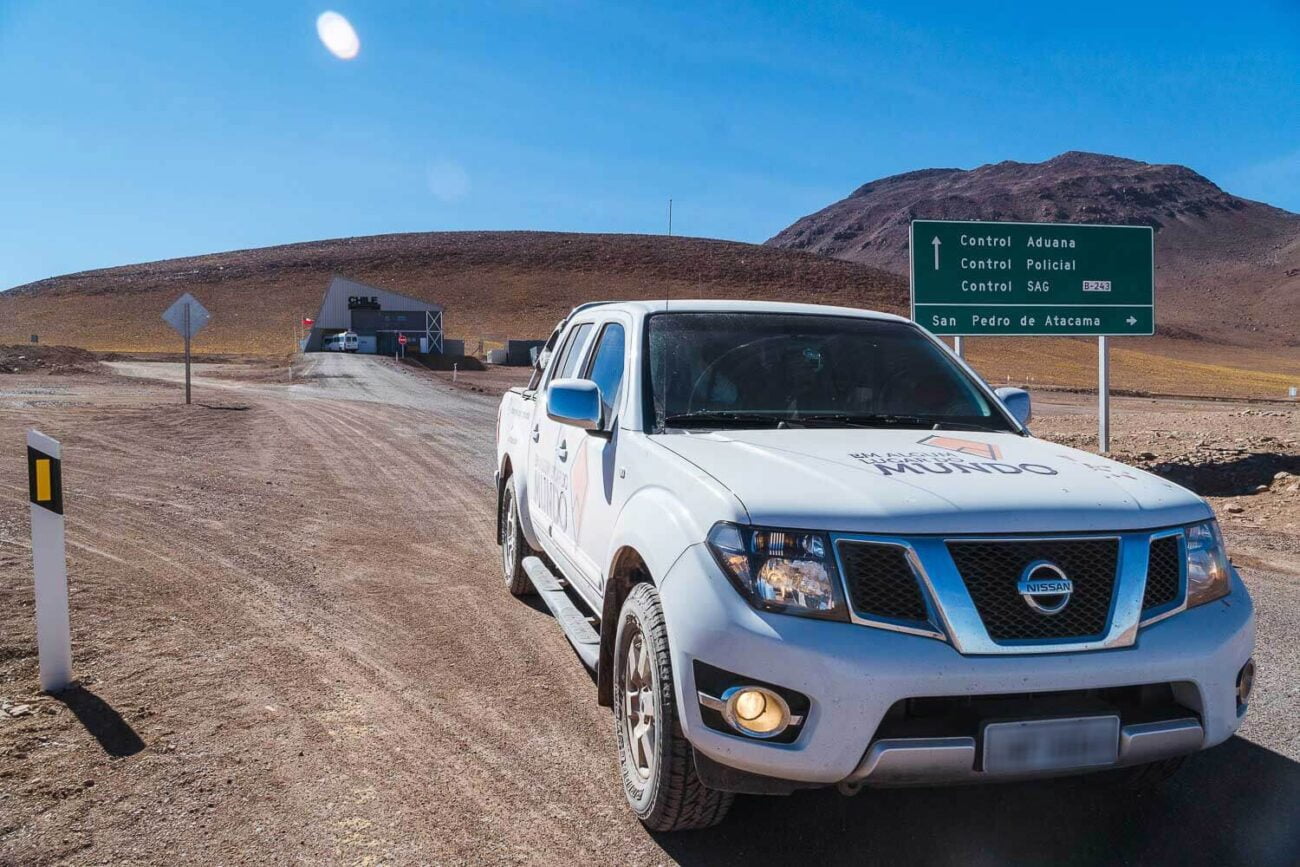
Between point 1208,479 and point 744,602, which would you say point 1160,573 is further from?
point 1208,479

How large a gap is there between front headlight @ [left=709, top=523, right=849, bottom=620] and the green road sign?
37.7 ft

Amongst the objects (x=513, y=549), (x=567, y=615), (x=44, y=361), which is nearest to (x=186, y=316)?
(x=513, y=549)

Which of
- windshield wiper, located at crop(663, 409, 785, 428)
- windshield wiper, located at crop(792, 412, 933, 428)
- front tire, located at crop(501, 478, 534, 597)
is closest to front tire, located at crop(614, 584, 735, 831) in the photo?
windshield wiper, located at crop(663, 409, 785, 428)

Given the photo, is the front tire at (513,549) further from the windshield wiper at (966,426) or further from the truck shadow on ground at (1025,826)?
the truck shadow on ground at (1025,826)

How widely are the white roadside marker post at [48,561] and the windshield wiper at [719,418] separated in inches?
107

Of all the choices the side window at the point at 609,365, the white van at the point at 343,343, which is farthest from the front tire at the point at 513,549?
the white van at the point at 343,343

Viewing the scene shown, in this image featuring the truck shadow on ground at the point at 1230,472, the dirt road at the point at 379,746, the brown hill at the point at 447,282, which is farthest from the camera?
the brown hill at the point at 447,282

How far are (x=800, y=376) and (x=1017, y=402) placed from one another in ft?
3.73

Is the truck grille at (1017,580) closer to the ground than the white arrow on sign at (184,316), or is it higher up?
closer to the ground

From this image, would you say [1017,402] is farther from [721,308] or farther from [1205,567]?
[1205,567]

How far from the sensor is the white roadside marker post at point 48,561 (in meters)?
4.39

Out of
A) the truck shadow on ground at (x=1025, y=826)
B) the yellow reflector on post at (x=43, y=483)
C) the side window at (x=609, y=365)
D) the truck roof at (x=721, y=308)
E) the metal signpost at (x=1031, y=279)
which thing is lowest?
the truck shadow on ground at (x=1025, y=826)

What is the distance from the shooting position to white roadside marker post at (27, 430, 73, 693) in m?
4.39

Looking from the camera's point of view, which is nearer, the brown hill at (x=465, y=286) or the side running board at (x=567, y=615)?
the side running board at (x=567, y=615)
